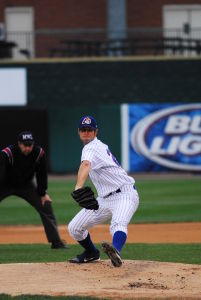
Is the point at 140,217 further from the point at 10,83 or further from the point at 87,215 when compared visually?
the point at 10,83

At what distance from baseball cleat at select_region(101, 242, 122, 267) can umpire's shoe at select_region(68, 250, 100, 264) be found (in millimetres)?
902

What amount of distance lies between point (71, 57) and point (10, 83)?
224 centimetres

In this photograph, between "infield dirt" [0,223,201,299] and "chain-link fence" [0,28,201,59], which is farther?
"chain-link fence" [0,28,201,59]

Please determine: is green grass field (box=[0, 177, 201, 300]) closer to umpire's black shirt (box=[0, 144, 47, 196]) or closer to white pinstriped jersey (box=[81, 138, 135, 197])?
umpire's black shirt (box=[0, 144, 47, 196])

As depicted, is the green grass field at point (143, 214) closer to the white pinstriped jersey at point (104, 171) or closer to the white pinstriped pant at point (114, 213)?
the white pinstriped pant at point (114, 213)

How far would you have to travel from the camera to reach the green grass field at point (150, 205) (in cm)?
1778

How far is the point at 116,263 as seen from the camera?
9.27 m

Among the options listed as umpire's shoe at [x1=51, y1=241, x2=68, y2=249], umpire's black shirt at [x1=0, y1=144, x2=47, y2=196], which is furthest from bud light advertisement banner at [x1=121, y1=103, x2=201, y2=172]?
umpire's black shirt at [x1=0, y1=144, x2=47, y2=196]

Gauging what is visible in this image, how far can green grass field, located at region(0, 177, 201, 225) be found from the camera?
1778 cm

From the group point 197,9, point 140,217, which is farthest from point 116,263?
point 197,9

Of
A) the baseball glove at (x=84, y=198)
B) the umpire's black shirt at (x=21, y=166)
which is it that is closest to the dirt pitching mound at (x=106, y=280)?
the baseball glove at (x=84, y=198)

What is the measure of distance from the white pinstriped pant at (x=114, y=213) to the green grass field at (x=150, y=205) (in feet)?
23.4

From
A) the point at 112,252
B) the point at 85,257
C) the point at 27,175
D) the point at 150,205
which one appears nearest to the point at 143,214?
the point at 150,205

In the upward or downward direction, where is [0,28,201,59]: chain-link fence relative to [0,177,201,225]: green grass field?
upward
